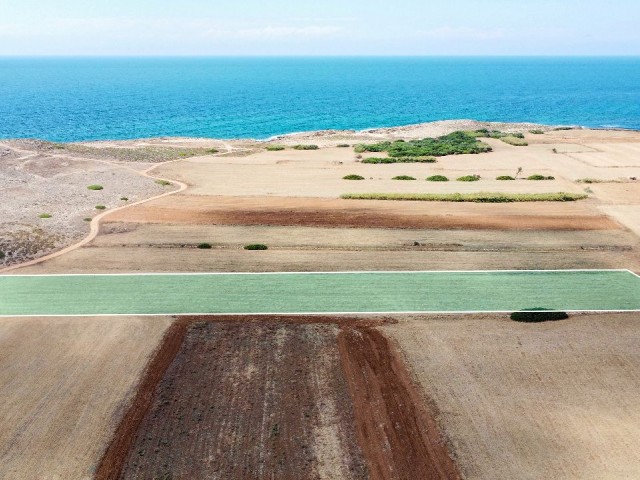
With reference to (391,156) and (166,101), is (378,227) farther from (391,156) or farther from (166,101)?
(166,101)

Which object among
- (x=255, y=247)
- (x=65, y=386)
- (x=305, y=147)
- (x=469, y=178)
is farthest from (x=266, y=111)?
(x=65, y=386)

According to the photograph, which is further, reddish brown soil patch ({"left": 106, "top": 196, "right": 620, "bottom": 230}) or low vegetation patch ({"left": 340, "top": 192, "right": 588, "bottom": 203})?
low vegetation patch ({"left": 340, "top": 192, "right": 588, "bottom": 203})

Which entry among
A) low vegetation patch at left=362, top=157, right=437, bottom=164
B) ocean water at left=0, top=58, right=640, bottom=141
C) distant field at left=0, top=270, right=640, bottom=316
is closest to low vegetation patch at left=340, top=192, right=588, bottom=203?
distant field at left=0, top=270, right=640, bottom=316

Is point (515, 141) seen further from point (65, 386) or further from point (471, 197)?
point (65, 386)

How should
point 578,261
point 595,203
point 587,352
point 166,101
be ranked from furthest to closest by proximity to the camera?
point 166,101 < point 595,203 < point 578,261 < point 587,352

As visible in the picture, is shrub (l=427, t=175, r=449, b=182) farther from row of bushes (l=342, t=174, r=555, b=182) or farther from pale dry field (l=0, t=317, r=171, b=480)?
pale dry field (l=0, t=317, r=171, b=480)

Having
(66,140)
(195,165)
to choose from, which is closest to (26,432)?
(195,165)
